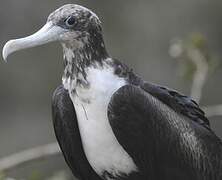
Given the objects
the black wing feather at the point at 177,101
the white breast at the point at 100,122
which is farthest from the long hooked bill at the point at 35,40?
the black wing feather at the point at 177,101

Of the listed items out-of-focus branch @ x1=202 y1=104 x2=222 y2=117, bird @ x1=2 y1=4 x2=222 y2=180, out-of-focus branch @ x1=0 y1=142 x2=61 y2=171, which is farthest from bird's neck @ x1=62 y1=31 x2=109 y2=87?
out-of-focus branch @ x1=202 y1=104 x2=222 y2=117

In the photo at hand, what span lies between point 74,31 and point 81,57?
0.15 meters

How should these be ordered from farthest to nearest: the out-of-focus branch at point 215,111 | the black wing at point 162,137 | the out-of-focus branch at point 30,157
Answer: the out-of-focus branch at point 215,111
the out-of-focus branch at point 30,157
the black wing at point 162,137

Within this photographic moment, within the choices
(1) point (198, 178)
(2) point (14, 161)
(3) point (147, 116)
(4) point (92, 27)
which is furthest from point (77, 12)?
(2) point (14, 161)

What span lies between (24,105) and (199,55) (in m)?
6.82

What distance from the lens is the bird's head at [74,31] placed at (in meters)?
6.14

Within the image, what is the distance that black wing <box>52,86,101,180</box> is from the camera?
632 centimetres

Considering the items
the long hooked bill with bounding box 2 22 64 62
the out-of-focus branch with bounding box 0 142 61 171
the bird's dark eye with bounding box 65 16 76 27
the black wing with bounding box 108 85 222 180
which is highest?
the bird's dark eye with bounding box 65 16 76 27

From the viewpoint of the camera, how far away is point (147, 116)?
6.18 m

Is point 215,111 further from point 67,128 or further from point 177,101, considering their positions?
point 67,128

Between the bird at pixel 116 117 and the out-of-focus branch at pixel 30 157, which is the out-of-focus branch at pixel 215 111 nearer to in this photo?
the out-of-focus branch at pixel 30 157

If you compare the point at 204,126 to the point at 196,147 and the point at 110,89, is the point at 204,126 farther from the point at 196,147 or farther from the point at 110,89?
the point at 110,89

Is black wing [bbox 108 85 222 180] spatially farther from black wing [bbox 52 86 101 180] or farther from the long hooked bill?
the long hooked bill

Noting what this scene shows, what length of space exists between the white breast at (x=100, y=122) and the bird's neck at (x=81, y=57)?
38 mm
